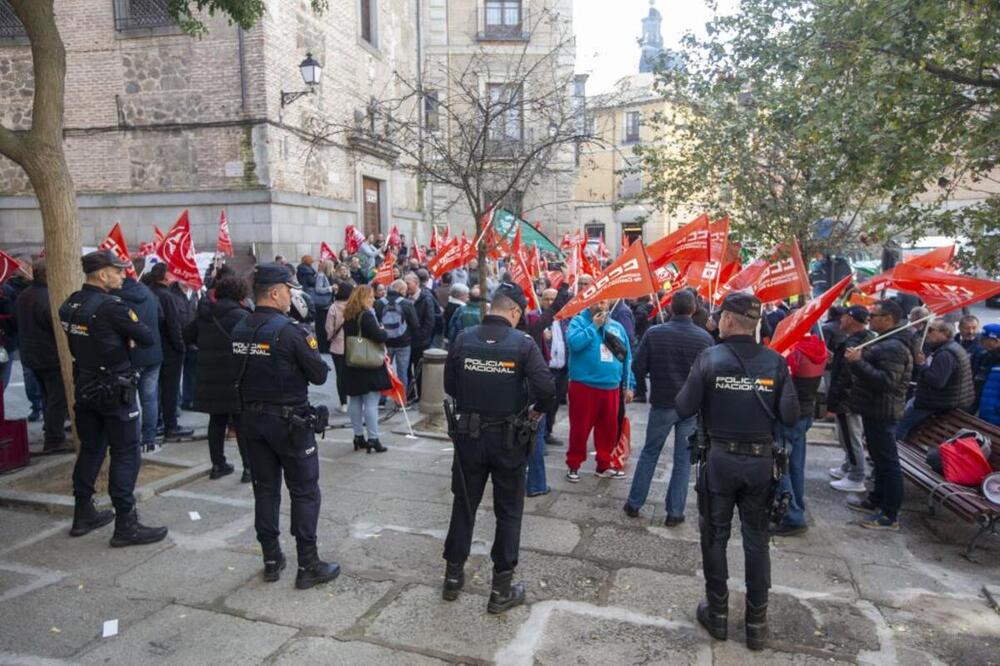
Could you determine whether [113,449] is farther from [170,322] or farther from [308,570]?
[170,322]

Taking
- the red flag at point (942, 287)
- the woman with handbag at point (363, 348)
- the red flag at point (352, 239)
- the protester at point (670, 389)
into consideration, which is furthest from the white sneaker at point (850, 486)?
the red flag at point (352, 239)

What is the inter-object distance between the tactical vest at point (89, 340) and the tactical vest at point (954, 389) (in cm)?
675

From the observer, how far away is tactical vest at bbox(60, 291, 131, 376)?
Result: 4996mm

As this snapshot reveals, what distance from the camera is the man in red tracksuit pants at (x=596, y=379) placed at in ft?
21.6

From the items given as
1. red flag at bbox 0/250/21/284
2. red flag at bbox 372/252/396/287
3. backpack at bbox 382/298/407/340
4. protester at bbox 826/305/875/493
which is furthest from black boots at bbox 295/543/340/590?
red flag at bbox 0/250/21/284

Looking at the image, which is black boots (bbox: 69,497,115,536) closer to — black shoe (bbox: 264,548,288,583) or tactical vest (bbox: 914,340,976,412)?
black shoe (bbox: 264,548,288,583)

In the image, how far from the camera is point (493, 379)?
428 cm

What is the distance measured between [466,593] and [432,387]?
492 centimetres

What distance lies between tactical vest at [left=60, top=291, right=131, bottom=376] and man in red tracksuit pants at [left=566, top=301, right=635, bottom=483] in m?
3.70

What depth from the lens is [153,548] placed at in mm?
5047

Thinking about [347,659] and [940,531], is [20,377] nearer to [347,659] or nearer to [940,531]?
[347,659]

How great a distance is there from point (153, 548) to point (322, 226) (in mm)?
13210

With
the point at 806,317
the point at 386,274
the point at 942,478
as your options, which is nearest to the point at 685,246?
the point at 806,317

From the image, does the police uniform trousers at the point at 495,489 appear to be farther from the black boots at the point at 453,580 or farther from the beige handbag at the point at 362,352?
the beige handbag at the point at 362,352
